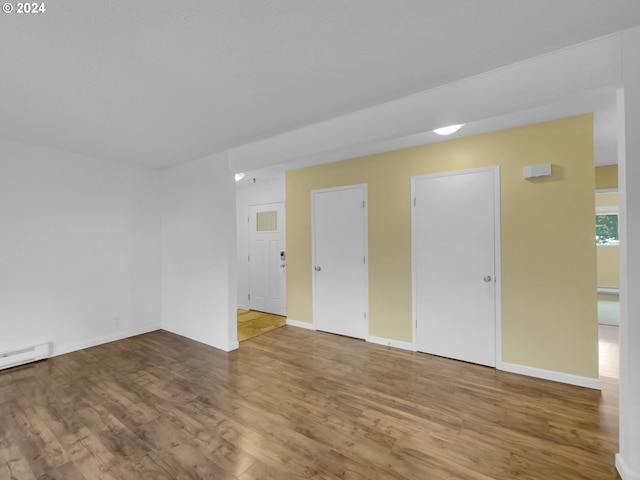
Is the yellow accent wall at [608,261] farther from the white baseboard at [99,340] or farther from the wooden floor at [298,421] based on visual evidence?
the white baseboard at [99,340]

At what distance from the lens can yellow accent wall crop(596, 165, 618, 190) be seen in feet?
16.3

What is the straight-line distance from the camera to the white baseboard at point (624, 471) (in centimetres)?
156

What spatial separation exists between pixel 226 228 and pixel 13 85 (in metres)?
2.17

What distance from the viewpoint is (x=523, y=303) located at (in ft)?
9.52

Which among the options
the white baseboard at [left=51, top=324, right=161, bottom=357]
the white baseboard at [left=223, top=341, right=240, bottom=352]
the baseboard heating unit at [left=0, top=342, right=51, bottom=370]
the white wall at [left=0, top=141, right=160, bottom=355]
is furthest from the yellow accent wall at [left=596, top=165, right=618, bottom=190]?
the baseboard heating unit at [left=0, top=342, right=51, bottom=370]

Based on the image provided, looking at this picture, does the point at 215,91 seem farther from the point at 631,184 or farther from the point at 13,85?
the point at 631,184

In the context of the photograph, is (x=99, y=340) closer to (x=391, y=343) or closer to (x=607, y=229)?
(x=391, y=343)

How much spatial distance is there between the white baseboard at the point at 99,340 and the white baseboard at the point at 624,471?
17.1 feet

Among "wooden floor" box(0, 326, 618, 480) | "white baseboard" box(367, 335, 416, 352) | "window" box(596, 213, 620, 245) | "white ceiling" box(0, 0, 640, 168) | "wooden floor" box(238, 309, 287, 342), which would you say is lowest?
"wooden floor" box(238, 309, 287, 342)

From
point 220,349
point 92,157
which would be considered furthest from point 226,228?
point 92,157

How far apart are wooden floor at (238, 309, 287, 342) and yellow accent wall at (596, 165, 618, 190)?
6110 mm

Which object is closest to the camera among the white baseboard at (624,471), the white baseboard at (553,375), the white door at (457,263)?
the white baseboard at (624,471)

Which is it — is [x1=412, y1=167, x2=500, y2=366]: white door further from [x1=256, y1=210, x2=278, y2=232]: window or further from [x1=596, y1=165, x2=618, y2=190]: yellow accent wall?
[x1=596, y1=165, x2=618, y2=190]: yellow accent wall

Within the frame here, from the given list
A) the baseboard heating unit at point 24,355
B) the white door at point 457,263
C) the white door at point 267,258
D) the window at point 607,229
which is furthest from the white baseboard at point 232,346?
the window at point 607,229
